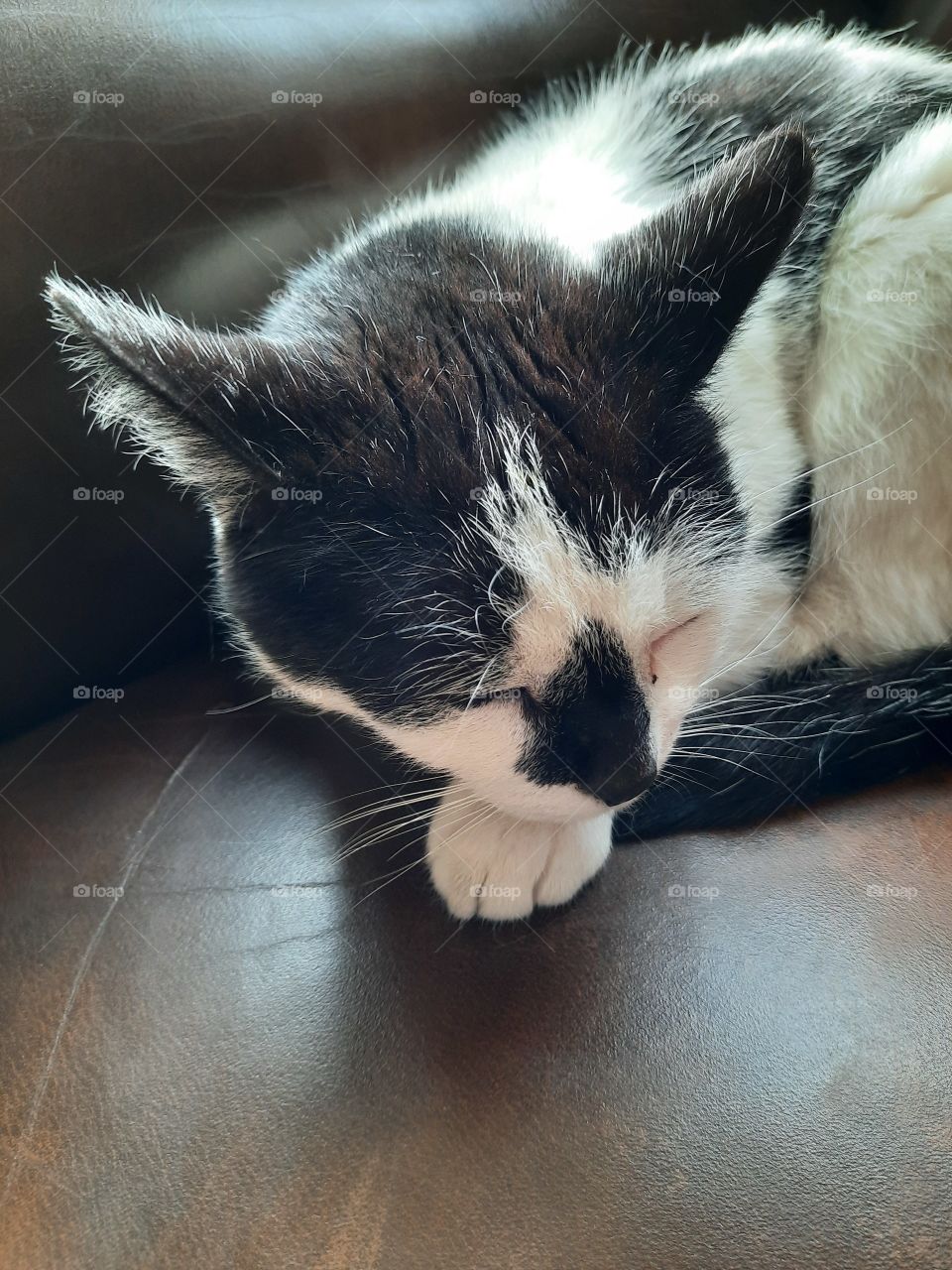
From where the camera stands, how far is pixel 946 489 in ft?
2.91

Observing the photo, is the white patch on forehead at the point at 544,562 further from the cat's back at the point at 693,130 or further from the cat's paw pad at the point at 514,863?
the cat's back at the point at 693,130

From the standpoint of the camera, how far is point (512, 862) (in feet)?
2.66

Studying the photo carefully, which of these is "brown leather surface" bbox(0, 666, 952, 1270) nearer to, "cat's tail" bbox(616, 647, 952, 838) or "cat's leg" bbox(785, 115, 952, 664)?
"cat's tail" bbox(616, 647, 952, 838)

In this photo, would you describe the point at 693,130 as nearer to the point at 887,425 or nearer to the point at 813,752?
the point at 887,425

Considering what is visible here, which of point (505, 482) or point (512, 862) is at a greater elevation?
point (505, 482)

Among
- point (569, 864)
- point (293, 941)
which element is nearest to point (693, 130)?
point (569, 864)

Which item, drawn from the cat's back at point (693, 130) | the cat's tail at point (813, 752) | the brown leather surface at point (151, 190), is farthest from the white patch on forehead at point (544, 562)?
the brown leather surface at point (151, 190)

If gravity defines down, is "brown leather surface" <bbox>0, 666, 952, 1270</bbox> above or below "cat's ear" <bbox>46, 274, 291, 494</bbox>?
below

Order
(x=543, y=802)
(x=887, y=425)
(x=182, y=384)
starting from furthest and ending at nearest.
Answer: (x=887, y=425), (x=543, y=802), (x=182, y=384)

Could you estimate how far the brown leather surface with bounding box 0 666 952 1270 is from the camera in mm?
610

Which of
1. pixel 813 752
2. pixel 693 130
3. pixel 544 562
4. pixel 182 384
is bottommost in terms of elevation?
pixel 813 752

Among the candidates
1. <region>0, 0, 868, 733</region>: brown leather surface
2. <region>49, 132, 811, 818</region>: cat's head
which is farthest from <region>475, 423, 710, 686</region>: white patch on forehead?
<region>0, 0, 868, 733</region>: brown leather surface

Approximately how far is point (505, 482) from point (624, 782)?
0.27 m

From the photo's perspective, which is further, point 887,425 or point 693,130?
point 693,130
